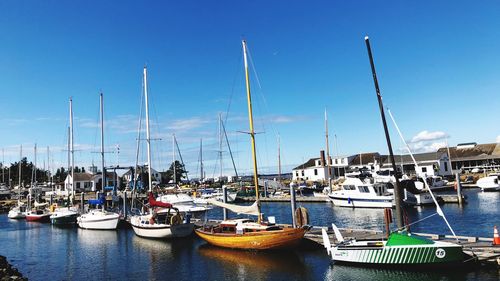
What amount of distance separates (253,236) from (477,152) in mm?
88221

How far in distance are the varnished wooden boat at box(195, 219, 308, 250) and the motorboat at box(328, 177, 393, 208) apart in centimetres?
2514

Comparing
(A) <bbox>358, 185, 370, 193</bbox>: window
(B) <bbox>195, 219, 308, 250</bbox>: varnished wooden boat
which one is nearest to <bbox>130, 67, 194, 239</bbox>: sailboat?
(B) <bbox>195, 219, 308, 250</bbox>: varnished wooden boat

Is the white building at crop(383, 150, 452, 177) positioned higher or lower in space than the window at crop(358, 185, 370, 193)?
higher

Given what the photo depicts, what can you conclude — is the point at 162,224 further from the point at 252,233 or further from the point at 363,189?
the point at 363,189

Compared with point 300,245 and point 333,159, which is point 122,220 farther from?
point 333,159

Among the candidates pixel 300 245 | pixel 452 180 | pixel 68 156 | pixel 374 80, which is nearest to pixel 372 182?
pixel 300 245

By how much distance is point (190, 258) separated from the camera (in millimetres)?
25703

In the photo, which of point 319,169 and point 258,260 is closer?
point 258,260

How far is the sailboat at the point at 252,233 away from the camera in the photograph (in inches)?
950

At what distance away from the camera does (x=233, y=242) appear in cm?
2608

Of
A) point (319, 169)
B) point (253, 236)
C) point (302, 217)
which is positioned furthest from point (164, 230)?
point (319, 169)

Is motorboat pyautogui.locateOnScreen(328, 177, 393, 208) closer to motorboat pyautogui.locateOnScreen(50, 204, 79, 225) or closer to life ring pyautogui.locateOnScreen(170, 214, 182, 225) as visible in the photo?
life ring pyautogui.locateOnScreen(170, 214, 182, 225)

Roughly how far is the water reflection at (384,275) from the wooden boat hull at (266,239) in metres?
4.13

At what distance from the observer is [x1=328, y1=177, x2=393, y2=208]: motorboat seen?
4681cm
